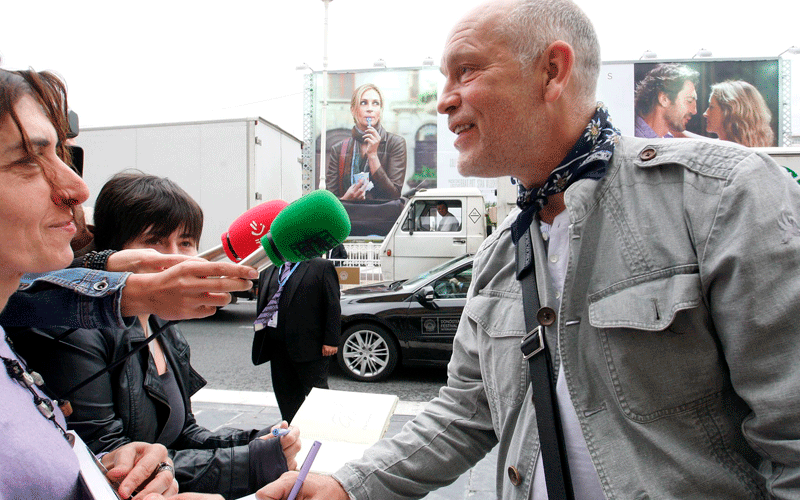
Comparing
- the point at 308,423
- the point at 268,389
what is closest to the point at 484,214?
the point at 268,389

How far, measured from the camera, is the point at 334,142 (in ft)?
81.1

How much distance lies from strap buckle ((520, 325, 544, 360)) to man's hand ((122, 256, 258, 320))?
27.5 inches

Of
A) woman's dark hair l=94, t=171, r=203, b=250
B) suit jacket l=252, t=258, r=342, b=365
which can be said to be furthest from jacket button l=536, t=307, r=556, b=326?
suit jacket l=252, t=258, r=342, b=365

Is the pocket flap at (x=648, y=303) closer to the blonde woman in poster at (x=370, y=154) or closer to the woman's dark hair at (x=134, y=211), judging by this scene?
the woman's dark hair at (x=134, y=211)

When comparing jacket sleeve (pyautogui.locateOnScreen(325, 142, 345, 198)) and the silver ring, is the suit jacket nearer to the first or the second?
the silver ring

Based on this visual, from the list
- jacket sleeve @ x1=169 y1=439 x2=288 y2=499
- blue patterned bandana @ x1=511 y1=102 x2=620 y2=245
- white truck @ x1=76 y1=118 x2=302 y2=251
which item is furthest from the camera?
white truck @ x1=76 y1=118 x2=302 y2=251

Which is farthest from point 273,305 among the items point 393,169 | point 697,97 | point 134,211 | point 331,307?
point 697,97

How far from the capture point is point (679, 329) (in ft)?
3.59

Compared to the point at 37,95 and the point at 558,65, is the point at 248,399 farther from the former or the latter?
the point at 558,65

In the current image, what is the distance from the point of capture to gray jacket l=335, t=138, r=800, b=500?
0.98 meters

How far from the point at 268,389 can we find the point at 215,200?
627 centimetres

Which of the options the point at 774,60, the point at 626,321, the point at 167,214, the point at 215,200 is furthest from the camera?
the point at 774,60

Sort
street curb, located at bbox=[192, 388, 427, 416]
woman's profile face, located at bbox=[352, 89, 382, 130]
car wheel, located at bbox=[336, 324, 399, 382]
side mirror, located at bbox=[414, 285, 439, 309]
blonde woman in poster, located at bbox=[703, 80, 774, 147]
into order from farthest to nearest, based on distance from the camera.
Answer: woman's profile face, located at bbox=[352, 89, 382, 130]
blonde woman in poster, located at bbox=[703, 80, 774, 147]
car wheel, located at bbox=[336, 324, 399, 382]
side mirror, located at bbox=[414, 285, 439, 309]
street curb, located at bbox=[192, 388, 427, 416]

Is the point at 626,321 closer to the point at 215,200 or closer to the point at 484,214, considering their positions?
the point at 484,214
